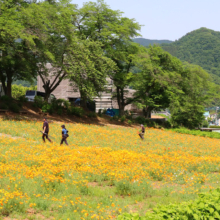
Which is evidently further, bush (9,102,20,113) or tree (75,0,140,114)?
tree (75,0,140,114)

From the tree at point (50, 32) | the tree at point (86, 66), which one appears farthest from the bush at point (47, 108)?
the tree at point (50, 32)

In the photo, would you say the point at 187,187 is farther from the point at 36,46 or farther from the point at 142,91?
the point at 142,91

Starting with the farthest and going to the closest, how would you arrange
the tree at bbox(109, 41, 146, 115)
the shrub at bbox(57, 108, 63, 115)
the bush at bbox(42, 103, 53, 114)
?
the tree at bbox(109, 41, 146, 115)
the shrub at bbox(57, 108, 63, 115)
the bush at bbox(42, 103, 53, 114)

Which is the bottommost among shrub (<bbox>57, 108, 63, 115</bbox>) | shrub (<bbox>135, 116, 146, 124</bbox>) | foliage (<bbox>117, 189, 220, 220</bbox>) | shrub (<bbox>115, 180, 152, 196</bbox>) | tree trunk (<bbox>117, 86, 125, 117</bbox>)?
shrub (<bbox>115, 180, 152, 196</bbox>)

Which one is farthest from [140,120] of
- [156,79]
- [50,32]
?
[50,32]

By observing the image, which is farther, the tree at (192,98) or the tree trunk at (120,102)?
the tree at (192,98)

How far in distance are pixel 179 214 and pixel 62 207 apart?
9.79 ft

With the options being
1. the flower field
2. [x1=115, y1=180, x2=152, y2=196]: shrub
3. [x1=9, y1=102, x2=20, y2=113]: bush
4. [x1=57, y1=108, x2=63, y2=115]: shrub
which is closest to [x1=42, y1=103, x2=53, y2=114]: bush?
[x1=57, y1=108, x2=63, y2=115]: shrub

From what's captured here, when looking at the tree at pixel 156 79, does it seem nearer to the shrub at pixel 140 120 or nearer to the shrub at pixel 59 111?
the shrub at pixel 140 120

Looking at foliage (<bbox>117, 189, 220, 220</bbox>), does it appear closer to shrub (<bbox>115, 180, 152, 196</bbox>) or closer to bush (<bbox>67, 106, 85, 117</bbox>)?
shrub (<bbox>115, 180, 152, 196</bbox>)

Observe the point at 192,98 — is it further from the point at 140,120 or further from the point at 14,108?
the point at 14,108

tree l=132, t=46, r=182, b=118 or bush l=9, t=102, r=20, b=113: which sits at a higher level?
tree l=132, t=46, r=182, b=118

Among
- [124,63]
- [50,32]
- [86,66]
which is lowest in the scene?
[86,66]

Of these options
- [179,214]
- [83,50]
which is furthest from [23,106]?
[179,214]
